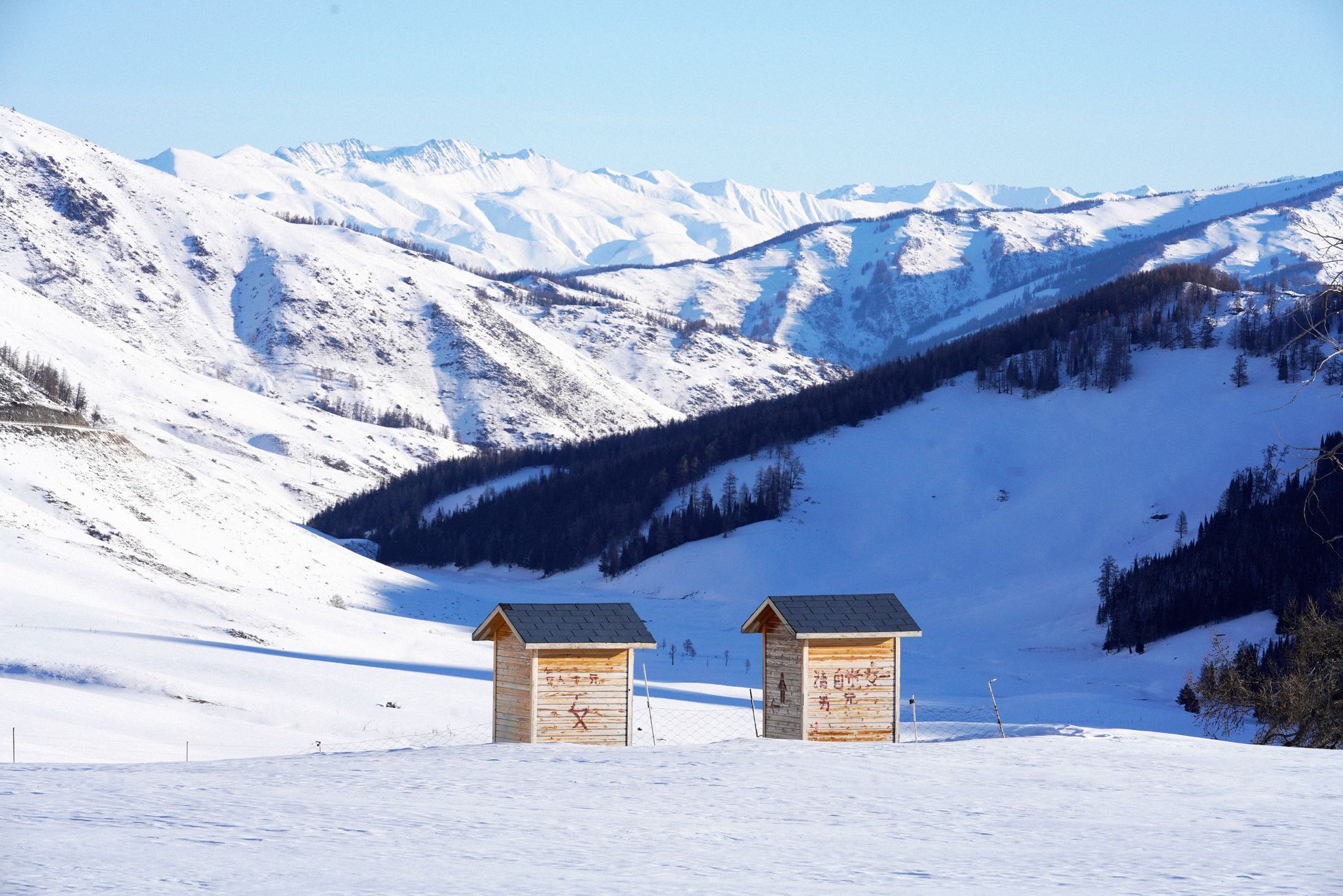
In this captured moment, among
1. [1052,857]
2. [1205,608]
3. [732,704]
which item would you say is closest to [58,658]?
[732,704]

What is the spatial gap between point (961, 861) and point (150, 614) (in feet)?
167

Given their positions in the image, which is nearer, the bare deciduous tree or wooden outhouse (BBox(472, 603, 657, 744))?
wooden outhouse (BBox(472, 603, 657, 744))

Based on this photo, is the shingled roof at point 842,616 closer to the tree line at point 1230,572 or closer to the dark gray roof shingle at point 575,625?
the dark gray roof shingle at point 575,625

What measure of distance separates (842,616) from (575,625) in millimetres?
6810

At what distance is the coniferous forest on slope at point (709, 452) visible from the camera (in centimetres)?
14625

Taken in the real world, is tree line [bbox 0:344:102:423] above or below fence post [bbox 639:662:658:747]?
above

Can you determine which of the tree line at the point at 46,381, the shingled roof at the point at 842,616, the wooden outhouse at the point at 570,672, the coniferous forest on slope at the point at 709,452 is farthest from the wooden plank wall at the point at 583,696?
the coniferous forest on slope at the point at 709,452

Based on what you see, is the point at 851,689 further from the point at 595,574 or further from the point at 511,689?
the point at 595,574

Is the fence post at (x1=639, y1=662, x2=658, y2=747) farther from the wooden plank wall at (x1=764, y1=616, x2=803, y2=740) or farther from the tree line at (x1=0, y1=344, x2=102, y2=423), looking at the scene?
the tree line at (x1=0, y1=344, x2=102, y2=423)

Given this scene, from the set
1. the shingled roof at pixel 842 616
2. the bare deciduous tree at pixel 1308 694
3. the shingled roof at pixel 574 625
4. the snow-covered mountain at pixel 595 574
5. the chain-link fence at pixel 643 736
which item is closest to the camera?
the shingled roof at pixel 574 625

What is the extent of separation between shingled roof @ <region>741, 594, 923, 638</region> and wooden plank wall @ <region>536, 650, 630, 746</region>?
3608 mm

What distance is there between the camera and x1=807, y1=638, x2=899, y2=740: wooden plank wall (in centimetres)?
3338

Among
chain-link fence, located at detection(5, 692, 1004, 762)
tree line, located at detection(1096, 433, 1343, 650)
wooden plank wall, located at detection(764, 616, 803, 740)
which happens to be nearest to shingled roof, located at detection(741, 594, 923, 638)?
wooden plank wall, located at detection(764, 616, 803, 740)

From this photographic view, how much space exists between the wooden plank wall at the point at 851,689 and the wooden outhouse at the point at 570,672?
448 cm
